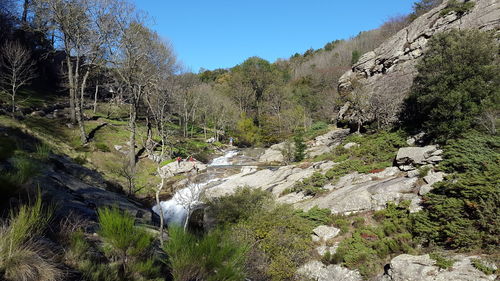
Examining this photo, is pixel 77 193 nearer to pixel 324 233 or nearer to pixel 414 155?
pixel 324 233

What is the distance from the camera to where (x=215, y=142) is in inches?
1634

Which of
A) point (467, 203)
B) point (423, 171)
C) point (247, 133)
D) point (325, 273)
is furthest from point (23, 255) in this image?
point (247, 133)

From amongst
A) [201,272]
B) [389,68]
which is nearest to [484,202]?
[201,272]

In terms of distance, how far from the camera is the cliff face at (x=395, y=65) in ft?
73.4

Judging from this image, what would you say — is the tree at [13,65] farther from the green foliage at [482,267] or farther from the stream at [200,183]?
the green foliage at [482,267]

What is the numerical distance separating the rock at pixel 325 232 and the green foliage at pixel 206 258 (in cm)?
919

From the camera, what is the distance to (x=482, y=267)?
274 inches

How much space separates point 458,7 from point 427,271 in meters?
28.0

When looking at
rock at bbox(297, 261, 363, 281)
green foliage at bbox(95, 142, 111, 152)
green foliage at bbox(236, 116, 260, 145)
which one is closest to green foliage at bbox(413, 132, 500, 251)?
rock at bbox(297, 261, 363, 281)

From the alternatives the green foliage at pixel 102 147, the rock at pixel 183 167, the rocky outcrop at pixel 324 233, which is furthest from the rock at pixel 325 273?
the green foliage at pixel 102 147

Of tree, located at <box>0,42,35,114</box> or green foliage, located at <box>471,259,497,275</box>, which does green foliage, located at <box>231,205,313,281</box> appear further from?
tree, located at <box>0,42,35,114</box>

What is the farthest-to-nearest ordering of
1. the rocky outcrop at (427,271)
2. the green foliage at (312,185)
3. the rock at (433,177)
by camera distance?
the green foliage at (312,185), the rock at (433,177), the rocky outcrop at (427,271)

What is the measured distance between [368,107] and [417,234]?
1688 centimetres

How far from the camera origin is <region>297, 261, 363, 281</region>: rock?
9117 millimetres
